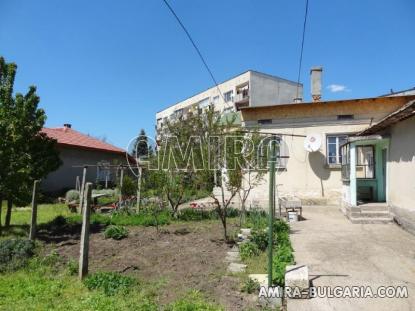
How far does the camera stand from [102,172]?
2583 centimetres

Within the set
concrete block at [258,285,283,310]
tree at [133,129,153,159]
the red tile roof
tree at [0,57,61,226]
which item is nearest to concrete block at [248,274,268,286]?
concrete block at [258,285,283,310]

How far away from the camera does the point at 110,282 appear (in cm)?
558

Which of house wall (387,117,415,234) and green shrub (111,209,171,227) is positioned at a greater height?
house wall (387,117,415,234)

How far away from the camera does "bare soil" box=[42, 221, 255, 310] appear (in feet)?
17.5

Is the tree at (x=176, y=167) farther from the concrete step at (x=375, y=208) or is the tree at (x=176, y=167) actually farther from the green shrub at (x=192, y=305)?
the green shrub at (x=192, y=305)

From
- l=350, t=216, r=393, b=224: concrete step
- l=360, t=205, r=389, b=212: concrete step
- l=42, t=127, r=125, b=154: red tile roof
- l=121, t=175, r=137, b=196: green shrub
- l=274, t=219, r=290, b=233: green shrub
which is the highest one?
l=42, t=127, r=125, b=154: red tile roof

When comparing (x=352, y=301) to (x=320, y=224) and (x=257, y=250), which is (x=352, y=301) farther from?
(x=320, y=224)

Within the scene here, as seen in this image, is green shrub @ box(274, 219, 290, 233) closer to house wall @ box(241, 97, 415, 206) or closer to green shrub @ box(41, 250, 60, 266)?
green shrub @ box(41, 250, 60, 266)

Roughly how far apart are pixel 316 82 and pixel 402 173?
8.85 metres

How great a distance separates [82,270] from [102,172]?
67.3 ft

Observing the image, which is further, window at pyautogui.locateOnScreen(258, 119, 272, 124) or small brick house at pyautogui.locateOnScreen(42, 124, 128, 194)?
small brick house at pyautogui.locateOnScreen(42, 124, 128, 194)

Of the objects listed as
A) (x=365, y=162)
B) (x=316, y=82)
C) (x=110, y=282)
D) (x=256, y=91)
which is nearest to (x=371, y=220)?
(x=365, y=162)

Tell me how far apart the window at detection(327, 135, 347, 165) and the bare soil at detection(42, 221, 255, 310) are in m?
6.88

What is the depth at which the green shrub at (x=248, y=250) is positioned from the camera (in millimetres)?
7110
